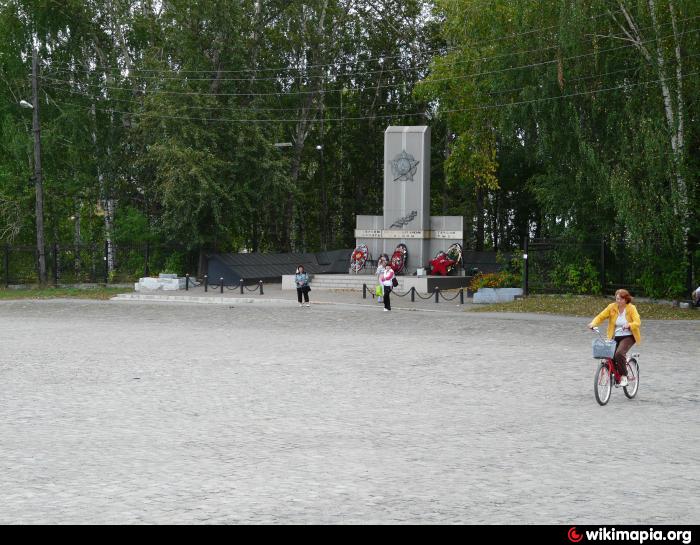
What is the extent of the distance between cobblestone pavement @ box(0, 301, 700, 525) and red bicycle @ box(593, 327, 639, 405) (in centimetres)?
17

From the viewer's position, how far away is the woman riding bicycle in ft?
40.9

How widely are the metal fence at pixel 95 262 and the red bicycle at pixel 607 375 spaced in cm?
3536

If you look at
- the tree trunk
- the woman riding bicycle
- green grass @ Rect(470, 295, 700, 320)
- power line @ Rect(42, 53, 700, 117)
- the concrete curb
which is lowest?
the concrete curb

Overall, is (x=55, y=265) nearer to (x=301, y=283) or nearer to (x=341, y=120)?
(x=301, y=283)

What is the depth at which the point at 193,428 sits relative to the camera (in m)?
10.3

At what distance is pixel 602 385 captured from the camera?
39.9 ft

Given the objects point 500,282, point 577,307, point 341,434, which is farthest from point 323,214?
point 341,434

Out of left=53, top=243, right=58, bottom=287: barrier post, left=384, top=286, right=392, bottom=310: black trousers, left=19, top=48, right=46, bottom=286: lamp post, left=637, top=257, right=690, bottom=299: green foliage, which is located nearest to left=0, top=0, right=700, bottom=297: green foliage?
left=637, top=257, right=690, bottom=299: green foliage

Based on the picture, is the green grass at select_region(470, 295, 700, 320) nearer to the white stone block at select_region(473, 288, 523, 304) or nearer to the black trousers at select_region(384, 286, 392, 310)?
the white stone block at select_region(473, 288, 523, 304)

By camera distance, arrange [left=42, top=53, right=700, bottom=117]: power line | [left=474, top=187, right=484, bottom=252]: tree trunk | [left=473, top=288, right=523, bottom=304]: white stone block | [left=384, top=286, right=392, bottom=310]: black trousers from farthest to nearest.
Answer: [left=474, top=187, right=484, bottom=252]: tree trunk → [left=473, top=288, right=523, bottom=304]: white stone block → [left=42, top=53, right=700, bottom=117]: power line → [left=384, top=286, right=392, bottom=310]: black trousers

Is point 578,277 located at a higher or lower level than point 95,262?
lower

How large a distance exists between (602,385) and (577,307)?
17.5 metres

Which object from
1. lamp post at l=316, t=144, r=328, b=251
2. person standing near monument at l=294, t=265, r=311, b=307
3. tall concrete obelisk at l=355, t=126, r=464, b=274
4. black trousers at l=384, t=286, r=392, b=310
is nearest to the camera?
black trousers at l=384, t=286, r=392, b=310

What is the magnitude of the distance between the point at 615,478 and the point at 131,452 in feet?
13.9
